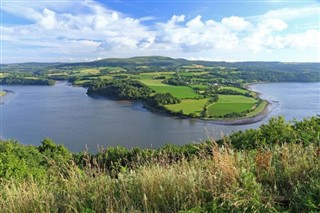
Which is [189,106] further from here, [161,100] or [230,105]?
[230,105]

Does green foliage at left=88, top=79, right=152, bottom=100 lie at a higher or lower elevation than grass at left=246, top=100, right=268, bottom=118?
higher

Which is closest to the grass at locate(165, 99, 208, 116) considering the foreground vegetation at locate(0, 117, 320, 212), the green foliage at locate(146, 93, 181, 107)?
the green foliage at locate(146, 93, 181, 107)

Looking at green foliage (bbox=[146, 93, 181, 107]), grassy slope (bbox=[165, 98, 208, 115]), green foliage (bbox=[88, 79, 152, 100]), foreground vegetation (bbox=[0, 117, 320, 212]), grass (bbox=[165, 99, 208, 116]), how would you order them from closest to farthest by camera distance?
foreground vegetation (bbox=[0, 117, 320, 212]) → grass (bbox=[165, 99, 208, 116]) → grassy slope (bbox=[165, 98, 208, 115]) → green foliage (bbox=[146, 93, 181, 107]) → green foliage (bbox=[88, 79, 152, 100])

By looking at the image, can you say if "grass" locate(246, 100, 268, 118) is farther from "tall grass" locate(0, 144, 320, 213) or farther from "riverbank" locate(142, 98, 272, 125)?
"tall grass" locate(0, 144, 320, 213)

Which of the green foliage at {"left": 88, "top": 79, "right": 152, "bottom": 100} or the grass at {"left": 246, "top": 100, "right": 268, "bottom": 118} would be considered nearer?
the grass at {"left": 246, "top": 100, "right": 268, "bottom": 118}

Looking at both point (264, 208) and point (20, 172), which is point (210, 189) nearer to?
point (264, 208)

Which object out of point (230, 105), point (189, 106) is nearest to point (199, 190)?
point (189, 106)
